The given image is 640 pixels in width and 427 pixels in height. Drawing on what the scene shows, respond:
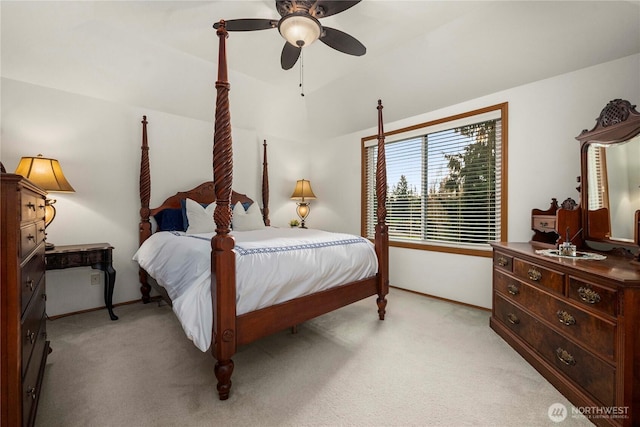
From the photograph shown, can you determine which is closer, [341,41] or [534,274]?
[534,274]

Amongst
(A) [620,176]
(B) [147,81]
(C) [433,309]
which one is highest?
(B) [147,81]

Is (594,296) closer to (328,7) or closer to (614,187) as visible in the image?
(614,187)

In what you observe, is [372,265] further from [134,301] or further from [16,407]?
[134,301]

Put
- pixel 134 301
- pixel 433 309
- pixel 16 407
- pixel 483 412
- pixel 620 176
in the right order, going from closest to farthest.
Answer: pixel 16 407, pixel 483 412, pixel 620 176, pixel 433 309, pixel 134 301

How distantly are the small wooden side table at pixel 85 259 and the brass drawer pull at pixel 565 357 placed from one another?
12.4 feet

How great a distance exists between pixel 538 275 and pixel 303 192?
11.5 feet

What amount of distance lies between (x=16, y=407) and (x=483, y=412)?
2106 millimetres

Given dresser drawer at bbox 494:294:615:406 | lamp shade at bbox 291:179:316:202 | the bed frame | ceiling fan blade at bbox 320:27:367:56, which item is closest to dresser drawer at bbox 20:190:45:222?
the bed frame

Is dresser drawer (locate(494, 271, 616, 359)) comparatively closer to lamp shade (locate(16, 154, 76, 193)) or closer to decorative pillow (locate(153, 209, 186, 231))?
decorative pillow (locate(153, 209, 186, 231))

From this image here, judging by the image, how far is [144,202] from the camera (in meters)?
3.34

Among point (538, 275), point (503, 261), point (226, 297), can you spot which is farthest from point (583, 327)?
point (226, 297)

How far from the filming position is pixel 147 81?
126 inches

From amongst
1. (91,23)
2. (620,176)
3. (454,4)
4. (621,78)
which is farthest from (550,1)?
(91,23)

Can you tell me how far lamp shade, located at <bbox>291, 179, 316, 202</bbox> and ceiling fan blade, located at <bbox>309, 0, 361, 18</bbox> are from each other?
2987mm
